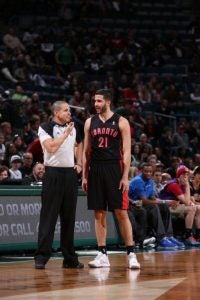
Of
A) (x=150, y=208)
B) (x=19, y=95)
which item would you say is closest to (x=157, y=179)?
(x=150, y=208)

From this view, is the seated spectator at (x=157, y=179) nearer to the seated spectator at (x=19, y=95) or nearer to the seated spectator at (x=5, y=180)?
the seated spectator at (x=5, y=180)

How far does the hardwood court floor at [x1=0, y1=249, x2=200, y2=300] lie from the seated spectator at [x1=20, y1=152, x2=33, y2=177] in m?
3.76

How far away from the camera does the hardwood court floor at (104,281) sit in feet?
25.0

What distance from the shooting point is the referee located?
33.6 feet

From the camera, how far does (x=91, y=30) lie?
2852cm

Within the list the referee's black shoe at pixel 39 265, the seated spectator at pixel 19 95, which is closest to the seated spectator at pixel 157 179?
the seated spectator at pixel 19 95

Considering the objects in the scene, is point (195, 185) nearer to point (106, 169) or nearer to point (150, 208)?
point (150, 208)

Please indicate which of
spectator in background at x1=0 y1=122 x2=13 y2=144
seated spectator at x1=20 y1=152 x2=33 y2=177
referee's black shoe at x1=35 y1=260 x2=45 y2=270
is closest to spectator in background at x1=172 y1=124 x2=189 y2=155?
spectator in background at x1=0 y1=122 x2=13 y2=144

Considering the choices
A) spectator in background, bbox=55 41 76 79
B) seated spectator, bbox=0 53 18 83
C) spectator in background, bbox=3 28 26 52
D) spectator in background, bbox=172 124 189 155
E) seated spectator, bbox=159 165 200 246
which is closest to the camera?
seated spectator, bbox=159 165 200 246

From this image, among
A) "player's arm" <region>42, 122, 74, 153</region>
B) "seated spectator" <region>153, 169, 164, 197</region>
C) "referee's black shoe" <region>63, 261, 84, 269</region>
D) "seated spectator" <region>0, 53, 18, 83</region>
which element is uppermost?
"seated spectator" <region>0, 53, 18, 83</region>

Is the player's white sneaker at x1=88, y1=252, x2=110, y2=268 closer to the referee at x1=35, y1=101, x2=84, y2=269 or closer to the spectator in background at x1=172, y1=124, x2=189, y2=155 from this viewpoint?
the referee at x1=35, y1=101, x2=84, y2=269

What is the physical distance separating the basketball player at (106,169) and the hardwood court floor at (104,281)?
48cm

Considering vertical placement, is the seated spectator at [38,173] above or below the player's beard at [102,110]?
below

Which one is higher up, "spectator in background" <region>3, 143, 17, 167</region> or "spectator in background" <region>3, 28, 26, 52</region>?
"spectator in background" <region>3, 28, 26, 52</region>
